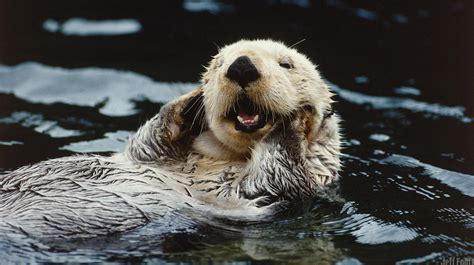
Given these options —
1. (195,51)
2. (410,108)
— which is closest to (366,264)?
(410,108)

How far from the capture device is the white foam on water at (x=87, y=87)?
791 cm

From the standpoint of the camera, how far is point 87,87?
8.21m

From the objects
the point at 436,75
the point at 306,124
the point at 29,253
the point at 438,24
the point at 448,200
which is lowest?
the point at 29,253

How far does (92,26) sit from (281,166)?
17.7 ft

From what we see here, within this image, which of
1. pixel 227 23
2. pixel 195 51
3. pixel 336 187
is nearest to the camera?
pixel 336 187

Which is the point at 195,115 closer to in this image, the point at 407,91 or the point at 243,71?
the point at 243,71

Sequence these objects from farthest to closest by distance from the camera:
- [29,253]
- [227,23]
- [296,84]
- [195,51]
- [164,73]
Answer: [227,23] → [195,51] → [164,73] → [296,84] → [29,253]

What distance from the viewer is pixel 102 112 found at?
7.65 meters

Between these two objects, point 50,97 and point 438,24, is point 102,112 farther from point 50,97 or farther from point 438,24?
point 438,24

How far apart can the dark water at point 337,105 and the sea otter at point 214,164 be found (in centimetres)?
15

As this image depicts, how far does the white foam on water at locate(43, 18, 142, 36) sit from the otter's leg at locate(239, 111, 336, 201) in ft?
16.5

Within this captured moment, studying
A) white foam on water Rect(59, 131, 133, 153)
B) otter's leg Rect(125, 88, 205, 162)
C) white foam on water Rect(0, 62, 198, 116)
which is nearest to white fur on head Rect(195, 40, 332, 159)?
otter's leg Rect(125, 88, 205, 162)

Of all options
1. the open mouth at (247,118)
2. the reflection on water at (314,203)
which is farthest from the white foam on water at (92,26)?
the open mouth at (247,118)

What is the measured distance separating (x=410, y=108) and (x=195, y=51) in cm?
266
